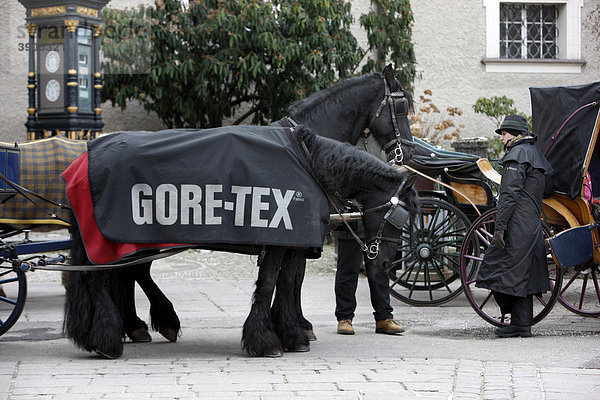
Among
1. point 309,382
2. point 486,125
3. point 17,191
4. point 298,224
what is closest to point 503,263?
point 298,224

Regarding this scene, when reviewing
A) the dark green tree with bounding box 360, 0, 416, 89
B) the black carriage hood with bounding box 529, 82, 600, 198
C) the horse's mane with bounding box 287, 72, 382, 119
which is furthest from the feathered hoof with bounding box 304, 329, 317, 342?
the dark green tree with bounding box 360, 0, 416, 89

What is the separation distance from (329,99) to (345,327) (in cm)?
193

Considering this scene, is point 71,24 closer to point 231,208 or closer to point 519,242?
point 231,208

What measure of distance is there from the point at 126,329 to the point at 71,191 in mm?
1355

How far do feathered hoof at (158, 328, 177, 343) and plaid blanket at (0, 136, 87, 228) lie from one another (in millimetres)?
1547

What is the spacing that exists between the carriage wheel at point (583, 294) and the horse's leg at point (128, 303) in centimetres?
367

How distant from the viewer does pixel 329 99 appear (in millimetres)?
6688

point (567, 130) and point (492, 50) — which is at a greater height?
point (492, 50)

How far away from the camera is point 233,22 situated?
41.7 ft

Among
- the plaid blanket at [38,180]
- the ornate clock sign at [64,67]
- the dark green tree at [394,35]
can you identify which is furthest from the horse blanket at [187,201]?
the dark green tree at [394,35]

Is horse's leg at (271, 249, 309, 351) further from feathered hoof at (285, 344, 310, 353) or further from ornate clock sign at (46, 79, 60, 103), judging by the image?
ornate clock sign at (46, 79, 60, 103)

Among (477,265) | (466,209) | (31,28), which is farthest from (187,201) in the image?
(31,28)

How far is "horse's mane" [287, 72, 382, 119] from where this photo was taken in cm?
661

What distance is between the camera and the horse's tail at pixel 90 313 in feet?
19.5
